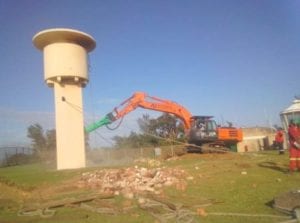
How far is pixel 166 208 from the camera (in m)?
8.85

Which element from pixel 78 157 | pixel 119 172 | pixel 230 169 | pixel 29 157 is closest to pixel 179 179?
pixel 119 172

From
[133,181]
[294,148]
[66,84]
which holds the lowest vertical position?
[133,181]

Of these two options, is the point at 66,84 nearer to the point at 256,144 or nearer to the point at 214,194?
the point at 214,194

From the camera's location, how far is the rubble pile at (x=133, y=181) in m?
12.0

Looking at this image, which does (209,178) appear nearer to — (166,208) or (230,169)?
(230,169)

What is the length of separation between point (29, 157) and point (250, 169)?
44291 mm

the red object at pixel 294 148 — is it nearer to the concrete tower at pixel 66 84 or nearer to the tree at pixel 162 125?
the concrete tower at pixel 66 84

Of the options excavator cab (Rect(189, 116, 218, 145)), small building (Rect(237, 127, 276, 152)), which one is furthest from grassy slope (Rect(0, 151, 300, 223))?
small building (Rect(237, 127, 276, 152))

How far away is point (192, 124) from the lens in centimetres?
2944

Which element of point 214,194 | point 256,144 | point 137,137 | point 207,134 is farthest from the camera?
point 137,137

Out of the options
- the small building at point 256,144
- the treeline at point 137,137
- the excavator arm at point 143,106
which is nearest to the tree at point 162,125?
the treeline at point 137,137

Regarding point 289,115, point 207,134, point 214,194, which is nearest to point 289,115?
point 289,115

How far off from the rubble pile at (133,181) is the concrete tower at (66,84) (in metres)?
8.99

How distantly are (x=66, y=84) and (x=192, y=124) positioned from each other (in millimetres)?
10287
